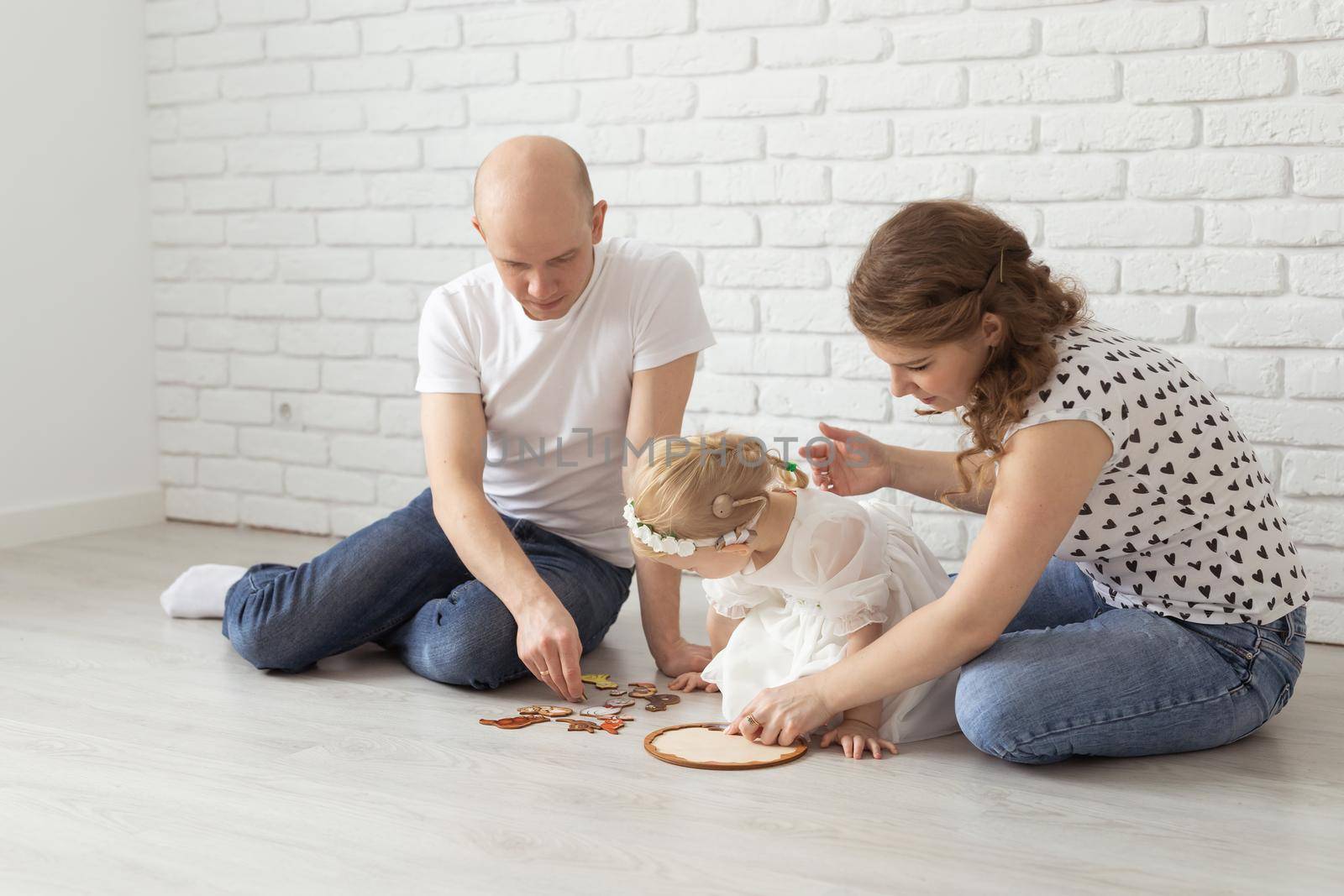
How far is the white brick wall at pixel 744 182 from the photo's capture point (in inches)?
90.7

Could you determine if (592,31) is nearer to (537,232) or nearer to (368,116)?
(368,116)

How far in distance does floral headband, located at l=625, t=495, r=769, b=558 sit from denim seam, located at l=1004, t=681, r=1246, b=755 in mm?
455

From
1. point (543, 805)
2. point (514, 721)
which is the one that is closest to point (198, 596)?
point (514, 721)

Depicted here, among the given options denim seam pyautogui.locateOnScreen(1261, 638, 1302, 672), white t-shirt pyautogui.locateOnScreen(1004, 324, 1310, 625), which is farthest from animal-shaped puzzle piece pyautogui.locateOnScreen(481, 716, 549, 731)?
denim seam pyautogui.locateOnScreen(1261, 638, 1302, 672)

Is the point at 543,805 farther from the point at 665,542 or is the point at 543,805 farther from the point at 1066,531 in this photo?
the point at 1066,531

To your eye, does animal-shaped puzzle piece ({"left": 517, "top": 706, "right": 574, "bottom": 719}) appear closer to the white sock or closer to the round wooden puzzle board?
the round wooden puzzle board

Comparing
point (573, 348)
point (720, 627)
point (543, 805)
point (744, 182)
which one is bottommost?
point (543, 805)

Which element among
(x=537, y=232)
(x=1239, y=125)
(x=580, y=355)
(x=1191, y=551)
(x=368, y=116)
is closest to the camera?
(x=1191, y=551)

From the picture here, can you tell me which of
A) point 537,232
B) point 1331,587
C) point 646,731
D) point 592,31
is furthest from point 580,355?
point 1331,587

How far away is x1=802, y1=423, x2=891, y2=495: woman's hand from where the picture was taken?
1.99 m

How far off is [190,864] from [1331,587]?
6.53 ft

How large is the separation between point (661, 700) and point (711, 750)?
24 cm

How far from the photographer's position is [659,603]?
207cm

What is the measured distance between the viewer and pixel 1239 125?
7.52ft
